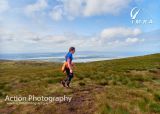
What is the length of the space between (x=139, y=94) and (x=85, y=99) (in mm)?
3342

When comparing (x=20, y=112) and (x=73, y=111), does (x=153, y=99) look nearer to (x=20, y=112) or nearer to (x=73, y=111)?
(x=73, y=111)

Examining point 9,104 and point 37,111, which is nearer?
point 37,111

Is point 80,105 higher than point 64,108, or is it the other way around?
point 80,105

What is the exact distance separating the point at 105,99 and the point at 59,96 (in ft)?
10.8

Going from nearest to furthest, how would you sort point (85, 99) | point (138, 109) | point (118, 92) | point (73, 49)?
point (138, 109)
point (85, 99)
point (118, 92)
point (73, 49)

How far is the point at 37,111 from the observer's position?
48.6 feet

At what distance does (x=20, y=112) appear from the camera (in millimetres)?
14969

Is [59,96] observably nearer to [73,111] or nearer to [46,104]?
[46,104]

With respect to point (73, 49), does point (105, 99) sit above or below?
below

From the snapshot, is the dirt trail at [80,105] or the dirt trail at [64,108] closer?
the dirt trail at [80,105]

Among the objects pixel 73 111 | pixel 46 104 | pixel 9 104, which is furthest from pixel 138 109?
pixel 9 104

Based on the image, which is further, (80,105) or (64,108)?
(80,105)

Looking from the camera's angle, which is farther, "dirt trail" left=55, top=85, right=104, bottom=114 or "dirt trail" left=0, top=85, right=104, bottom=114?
"dirt trail" left=0, top=85, right=104, bottom=114

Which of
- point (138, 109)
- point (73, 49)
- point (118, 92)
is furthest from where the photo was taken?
point (73, 49)
